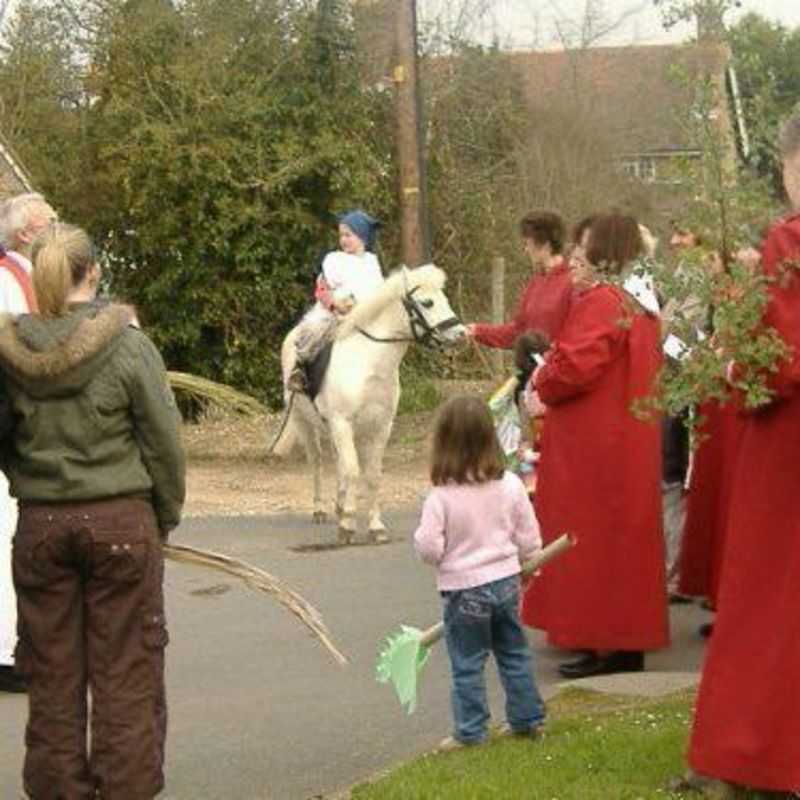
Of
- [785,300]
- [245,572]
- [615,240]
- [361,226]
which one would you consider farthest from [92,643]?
[361,226]

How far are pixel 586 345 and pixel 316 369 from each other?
622 centimetres

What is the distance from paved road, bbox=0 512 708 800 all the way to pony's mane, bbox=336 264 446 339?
1.76 m

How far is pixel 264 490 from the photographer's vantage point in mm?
17953

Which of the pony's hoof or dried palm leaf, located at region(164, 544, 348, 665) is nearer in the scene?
dried palm leaf, located at region(164, 544, 348, 665)

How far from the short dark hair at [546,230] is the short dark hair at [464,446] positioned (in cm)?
277

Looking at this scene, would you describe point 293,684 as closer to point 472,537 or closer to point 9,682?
point 9,682

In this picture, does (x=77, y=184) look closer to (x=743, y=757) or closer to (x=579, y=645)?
(x=579, y=645)

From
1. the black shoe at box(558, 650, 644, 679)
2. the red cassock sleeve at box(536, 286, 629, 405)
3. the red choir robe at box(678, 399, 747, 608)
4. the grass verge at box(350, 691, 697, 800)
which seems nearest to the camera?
the grass verge at box(350, 691, 697, 800)

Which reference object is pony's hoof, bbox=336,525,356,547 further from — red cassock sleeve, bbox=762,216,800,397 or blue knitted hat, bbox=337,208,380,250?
red cassock sleeve, bbox=762,216,800,397

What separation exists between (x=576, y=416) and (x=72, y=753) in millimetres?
3132

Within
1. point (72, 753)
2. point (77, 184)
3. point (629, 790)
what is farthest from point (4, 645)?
point (77, 184)

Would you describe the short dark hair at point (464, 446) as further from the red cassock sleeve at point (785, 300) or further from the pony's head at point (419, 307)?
the pony's head at point (419, 307)

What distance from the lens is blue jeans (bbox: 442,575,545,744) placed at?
6.72 metres

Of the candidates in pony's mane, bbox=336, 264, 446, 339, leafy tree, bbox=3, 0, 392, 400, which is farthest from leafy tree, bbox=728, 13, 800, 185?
leafy tree, bbox=3, 0, 392, 400
